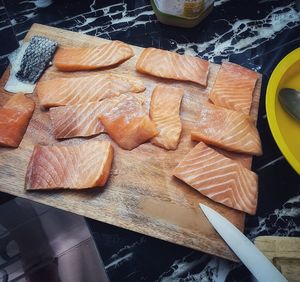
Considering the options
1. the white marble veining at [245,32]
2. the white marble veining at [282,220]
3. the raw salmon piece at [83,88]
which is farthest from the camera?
the white marble veining at [245,32]

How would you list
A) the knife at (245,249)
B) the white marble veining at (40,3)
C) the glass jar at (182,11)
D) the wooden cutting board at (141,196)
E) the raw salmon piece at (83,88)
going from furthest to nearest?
the white marble veining at (40,3)
the glass jar at (182,11)
the raw salmon piece at (83,88)
the wooden cutting board at (141,196)
the knife at (245,249)

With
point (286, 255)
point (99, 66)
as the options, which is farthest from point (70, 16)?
point (286, 255)

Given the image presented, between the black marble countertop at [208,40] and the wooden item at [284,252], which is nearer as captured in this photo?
the wooden item at [284,252]

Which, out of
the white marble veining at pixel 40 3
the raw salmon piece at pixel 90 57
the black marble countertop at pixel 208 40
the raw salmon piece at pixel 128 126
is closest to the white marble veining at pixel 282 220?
the black marble countertop at pixel 208 40

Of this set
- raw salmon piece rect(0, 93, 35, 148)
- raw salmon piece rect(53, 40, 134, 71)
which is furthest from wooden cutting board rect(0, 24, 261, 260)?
raw salmon piece rect(53, 40, 134, 71)

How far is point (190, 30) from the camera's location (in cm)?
202

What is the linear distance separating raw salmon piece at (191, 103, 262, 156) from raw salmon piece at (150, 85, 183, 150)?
0.30 feet

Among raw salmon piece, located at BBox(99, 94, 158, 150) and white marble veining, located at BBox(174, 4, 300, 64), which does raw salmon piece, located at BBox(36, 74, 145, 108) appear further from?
white marble veining, located at BBox(174, 4, 300, 64)

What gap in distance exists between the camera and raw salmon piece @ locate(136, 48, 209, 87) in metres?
1.71

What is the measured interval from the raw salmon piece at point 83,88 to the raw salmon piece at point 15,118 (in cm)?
7

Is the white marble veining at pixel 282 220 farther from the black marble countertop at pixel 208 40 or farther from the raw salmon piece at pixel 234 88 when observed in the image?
the raw salmon piece at pixel 234 88

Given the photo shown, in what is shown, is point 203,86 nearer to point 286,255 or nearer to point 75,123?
point 75,123

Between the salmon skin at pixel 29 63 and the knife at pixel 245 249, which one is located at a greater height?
the salmon skin at pixel 29 63

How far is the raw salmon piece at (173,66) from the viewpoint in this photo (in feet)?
5.60
